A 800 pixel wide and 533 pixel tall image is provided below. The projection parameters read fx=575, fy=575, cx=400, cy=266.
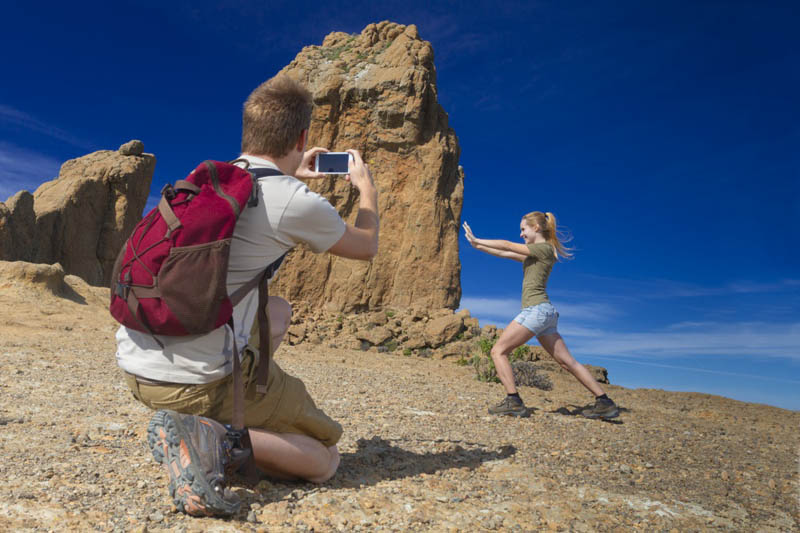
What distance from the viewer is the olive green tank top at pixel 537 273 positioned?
6.13 metres

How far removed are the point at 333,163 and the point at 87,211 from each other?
847 inches

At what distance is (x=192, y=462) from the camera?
2480mm

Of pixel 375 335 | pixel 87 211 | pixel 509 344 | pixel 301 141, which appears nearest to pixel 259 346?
pixel 301 141

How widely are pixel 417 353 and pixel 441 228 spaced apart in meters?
3.88

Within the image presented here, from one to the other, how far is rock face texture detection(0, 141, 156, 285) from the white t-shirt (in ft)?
63.0

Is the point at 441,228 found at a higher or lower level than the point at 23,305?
higher

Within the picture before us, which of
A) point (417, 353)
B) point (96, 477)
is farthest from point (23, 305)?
point (96, 477)

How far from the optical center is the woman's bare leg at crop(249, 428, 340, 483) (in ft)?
9.61

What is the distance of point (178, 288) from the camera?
246 centimetres

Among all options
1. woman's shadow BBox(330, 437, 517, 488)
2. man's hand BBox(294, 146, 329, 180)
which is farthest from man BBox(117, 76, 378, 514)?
man's hand BBox(294, 146, 329, 180)

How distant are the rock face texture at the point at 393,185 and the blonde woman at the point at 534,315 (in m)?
8.52

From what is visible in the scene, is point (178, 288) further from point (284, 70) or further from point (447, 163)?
point (284, 70)

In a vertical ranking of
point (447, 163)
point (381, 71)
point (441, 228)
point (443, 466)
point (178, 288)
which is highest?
point (381, 71)

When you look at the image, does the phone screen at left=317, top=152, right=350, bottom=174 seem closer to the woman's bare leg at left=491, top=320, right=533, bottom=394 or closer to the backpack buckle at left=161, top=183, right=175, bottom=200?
the backpack buckle at left=161, top=183, right=175, bottom=200
